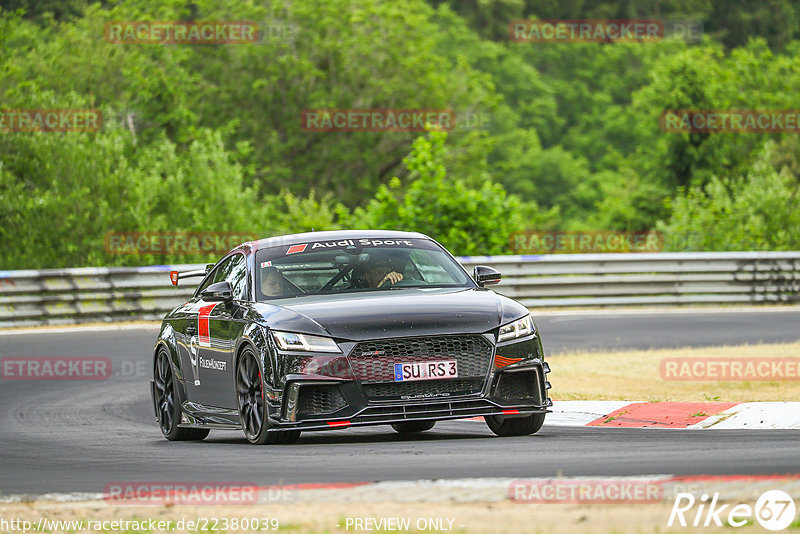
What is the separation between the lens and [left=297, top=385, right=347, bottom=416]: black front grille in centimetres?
924

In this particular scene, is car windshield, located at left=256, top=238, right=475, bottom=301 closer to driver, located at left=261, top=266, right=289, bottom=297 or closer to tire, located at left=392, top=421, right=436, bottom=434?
driver, located at left=261, top=266, right=289, bottom=297

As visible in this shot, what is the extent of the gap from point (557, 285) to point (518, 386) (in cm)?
1528

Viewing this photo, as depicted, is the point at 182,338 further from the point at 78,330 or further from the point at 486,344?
the point at 78,330

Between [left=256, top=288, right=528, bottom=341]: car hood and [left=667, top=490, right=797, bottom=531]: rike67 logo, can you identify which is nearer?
[left=667, top=490, right=797, bottom=531]: rike67 logo

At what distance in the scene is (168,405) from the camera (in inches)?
458

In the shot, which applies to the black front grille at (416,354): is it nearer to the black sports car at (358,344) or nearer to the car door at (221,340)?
the black sports car at (358,344)

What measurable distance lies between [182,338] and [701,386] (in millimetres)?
5102

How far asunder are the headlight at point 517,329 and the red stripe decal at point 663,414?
64.2 inches

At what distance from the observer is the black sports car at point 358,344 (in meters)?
9.25

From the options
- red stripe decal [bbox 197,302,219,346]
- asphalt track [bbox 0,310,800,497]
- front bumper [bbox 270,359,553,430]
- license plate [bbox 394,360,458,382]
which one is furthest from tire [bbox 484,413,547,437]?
red stripe decal [bbox 197,302,219,346]

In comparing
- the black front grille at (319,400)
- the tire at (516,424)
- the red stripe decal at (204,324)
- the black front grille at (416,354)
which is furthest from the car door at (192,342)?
the tire at (516,424)

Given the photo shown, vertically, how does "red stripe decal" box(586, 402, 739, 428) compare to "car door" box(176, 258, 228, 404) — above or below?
below

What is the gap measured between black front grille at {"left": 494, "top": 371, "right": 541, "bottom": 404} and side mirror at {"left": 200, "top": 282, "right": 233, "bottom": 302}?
2160 mm

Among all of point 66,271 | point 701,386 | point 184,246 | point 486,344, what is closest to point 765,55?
point 184,246
